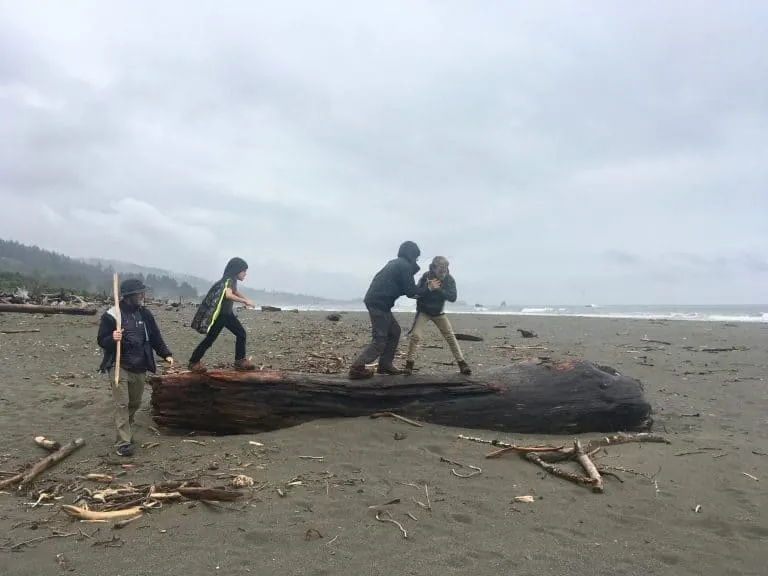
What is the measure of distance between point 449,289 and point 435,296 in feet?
0.92

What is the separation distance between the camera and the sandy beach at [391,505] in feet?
13.5

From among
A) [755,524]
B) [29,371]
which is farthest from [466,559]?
[29,371]

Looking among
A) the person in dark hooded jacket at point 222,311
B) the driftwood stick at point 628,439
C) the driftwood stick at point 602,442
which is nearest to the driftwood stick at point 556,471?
the driftwood stick at point 602,442

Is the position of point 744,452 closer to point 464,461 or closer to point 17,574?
point 464,461

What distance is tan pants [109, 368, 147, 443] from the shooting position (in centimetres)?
665

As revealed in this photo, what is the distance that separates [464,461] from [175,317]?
19503 millimetres

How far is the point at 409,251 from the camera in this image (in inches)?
324

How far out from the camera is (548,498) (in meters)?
5.36

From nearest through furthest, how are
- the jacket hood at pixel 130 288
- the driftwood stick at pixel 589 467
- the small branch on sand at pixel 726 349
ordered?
the driftwood stick at pixel 589 467 < the jacket hood at pixel 130 288 < the small branch on sand at pixel 726 349

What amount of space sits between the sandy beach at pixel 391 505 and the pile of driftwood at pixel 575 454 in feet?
0.38

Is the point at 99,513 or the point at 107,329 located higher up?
the point at 107,329

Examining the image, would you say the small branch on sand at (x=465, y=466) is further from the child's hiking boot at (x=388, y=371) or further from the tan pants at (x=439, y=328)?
the tan pants at (x=439, y=328)

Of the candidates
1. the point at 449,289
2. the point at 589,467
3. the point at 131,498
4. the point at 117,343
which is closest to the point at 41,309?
the point at 117,343

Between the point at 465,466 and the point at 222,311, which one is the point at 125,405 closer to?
the point at 222,311
